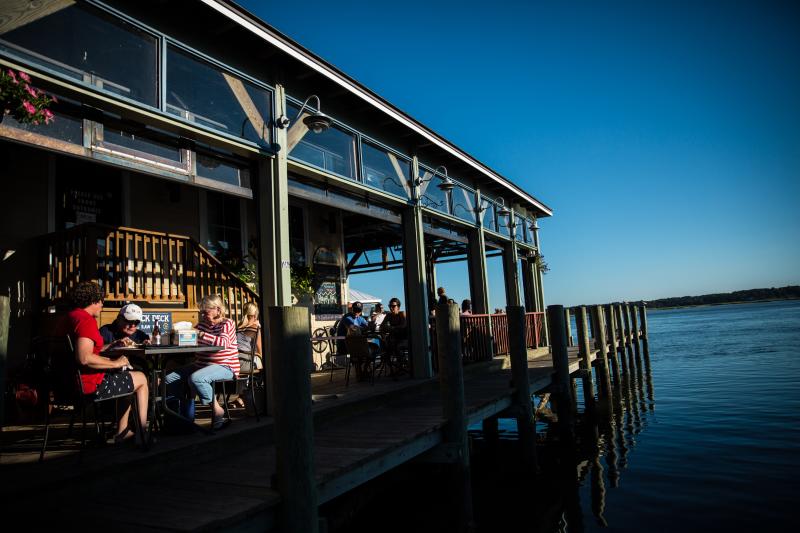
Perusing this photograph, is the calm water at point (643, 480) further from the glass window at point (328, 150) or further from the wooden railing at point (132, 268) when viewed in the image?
the glass window at point (328, 150)

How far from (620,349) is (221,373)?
53.2ft

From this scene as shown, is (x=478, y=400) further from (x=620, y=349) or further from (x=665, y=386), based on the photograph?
(x=620, y=349)

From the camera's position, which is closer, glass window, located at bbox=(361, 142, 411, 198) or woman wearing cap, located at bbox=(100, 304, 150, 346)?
woman wearing cap, located at bbox=(100, 304, 150, 346)

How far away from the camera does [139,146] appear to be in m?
5.02

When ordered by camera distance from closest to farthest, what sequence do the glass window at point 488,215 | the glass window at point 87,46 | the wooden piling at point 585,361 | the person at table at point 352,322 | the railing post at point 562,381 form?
1. the glass window at point 87,46
2. the railing post at point 562,381
3. the person at table at point 352,322
4. the wooden piling at point 585,361
5. the glass window at point 488,215

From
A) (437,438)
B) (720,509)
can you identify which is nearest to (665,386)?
(720,509)

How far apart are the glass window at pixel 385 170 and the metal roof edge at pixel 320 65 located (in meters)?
0.61

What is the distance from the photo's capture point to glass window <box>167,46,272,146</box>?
16.8 ft

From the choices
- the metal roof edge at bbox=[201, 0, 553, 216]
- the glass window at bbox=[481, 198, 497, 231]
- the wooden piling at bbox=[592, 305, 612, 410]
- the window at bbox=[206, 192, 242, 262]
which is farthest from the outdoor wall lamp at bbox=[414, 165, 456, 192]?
the wooden piling at bbox=[592, 305, 612, 410]

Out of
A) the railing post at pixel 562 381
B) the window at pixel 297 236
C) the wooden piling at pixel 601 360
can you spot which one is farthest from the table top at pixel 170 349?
the wooden piling at pixel 601 360

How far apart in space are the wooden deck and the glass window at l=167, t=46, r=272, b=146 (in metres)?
3.13

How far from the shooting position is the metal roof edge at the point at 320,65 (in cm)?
544

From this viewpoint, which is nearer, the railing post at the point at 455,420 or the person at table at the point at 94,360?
the person at table at the point at 94,360

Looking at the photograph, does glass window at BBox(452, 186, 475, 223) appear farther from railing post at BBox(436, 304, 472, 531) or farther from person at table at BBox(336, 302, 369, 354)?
railing post at BBox(436, 304, 472, 531)
